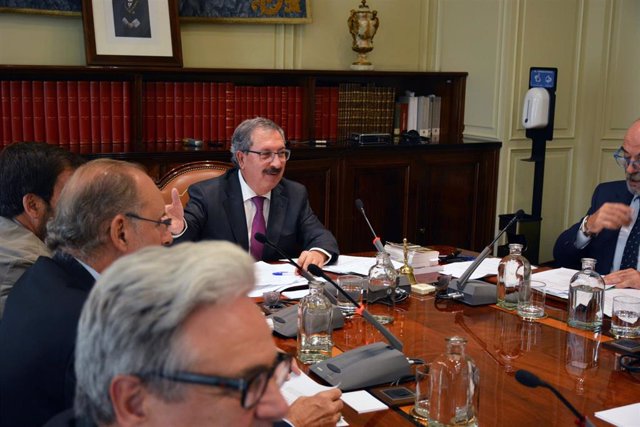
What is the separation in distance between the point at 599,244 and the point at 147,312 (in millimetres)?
2498

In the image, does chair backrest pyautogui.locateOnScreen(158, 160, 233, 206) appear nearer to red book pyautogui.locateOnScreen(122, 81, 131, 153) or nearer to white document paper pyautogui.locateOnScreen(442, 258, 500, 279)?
red book pyautogui.locateOnScreen(122, 81, 131, 153)

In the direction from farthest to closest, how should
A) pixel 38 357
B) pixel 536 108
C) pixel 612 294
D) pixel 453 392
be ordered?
pixel 536 108
pixel 612 294
pixel 453 392
pixel 38 357

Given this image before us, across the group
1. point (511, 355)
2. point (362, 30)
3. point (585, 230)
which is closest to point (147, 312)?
point (511, 355)

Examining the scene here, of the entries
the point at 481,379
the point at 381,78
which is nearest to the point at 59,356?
the point at 481,379

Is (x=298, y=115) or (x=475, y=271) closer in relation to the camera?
(x=475, y=271)

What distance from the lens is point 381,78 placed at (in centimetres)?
511

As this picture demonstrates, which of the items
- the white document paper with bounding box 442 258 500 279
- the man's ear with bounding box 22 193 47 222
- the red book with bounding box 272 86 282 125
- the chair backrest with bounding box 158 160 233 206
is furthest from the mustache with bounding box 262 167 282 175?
the red book with bounding box 272 86 282 125

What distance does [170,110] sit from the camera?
4.26 metres

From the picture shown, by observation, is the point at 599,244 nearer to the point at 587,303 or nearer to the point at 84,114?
the point at 587,303

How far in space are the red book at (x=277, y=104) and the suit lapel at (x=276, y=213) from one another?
1394mm

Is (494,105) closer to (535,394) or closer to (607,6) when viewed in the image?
(607,6)

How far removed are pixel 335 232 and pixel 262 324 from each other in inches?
135

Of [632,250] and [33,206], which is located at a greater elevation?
[33,206]

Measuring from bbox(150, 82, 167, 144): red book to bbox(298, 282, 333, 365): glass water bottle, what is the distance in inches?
97.4
